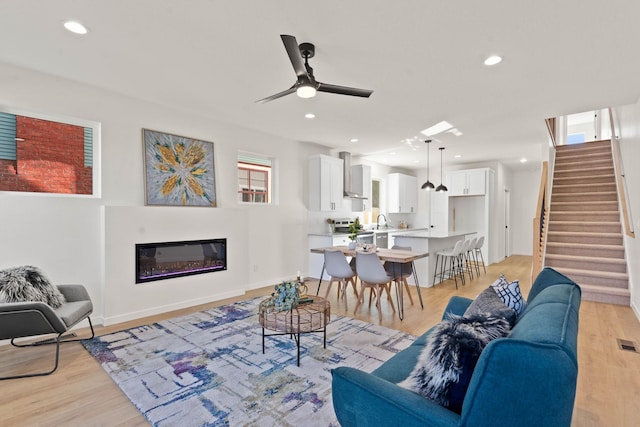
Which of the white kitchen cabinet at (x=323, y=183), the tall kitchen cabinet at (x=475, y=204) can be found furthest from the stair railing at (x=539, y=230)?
the white kitchen cabinet at (x=323, y=183)

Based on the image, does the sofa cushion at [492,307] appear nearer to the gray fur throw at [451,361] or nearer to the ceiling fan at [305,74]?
the gray fur throw at [451,361]

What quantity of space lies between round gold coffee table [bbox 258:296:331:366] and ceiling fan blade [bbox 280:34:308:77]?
6.34 ft

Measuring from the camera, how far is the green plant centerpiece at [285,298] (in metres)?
2.71

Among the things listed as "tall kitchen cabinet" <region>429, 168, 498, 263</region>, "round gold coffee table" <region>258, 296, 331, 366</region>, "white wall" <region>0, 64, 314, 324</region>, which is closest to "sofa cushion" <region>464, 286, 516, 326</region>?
"round gold coffee table" <region>258, 296, 331, 366</region>

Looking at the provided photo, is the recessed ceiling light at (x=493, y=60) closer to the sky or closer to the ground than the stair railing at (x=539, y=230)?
closer to the sky

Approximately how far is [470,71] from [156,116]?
12.3 feet

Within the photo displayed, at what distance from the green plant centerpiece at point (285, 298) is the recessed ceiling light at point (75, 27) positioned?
2544 mm

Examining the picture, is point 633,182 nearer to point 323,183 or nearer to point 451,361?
point 323,183

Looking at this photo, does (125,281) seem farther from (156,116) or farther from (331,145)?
(331,145)

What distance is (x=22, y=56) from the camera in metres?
2.90

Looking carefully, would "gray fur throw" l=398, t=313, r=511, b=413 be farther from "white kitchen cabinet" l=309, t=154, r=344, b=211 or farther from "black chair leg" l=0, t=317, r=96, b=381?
"white kitchen cabinet" l=309, t=154, r=344, b=211

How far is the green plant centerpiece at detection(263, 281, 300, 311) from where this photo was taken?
107 inches

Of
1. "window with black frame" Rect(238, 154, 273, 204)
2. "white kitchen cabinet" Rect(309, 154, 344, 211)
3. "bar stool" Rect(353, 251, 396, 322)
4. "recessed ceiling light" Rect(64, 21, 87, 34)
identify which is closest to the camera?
"recessed ceiling light" Rect(64, 21, 87, 34)

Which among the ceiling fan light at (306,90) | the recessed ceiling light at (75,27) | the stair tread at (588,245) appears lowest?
the stair tread at (588,245)
